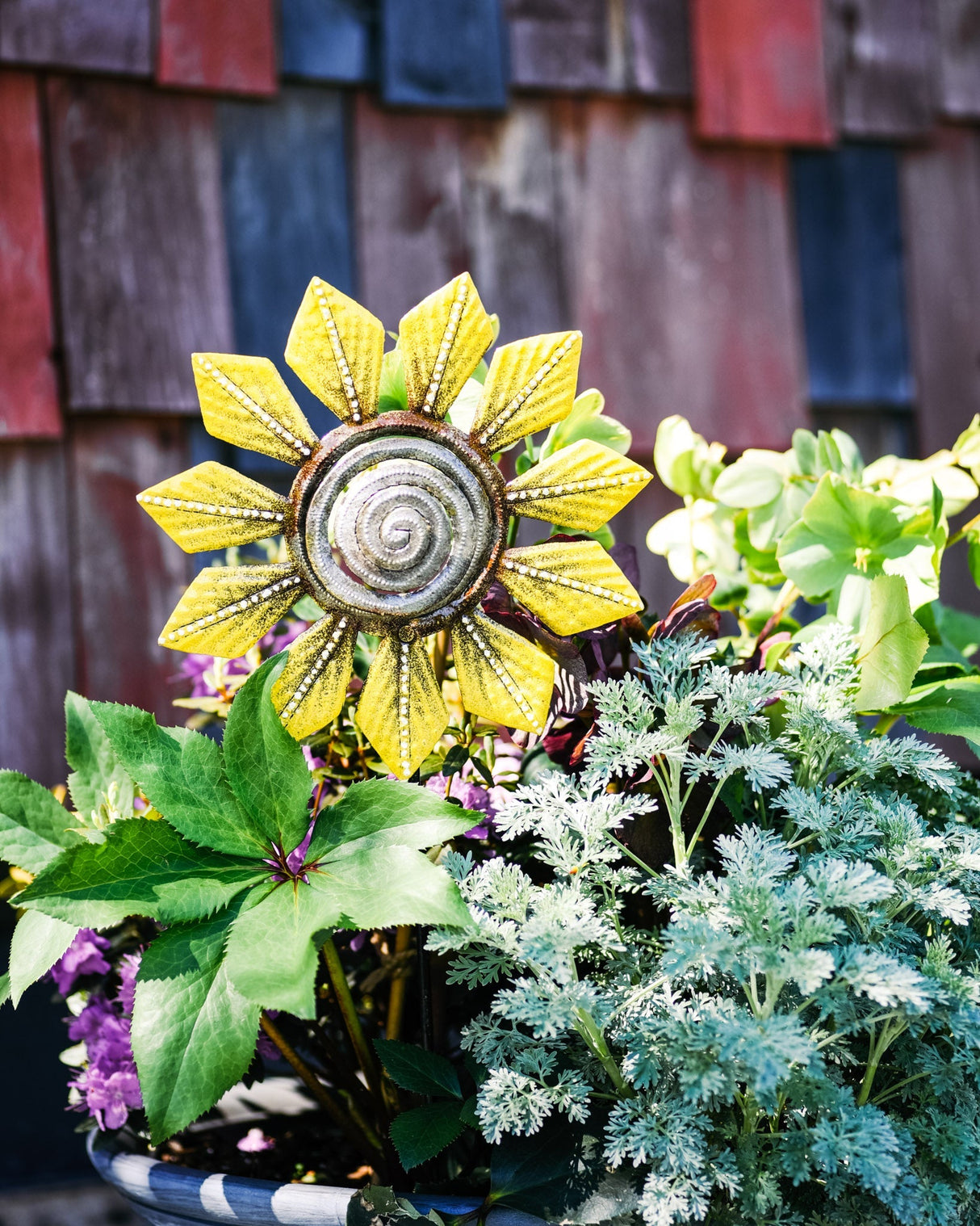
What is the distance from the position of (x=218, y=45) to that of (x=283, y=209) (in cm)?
17

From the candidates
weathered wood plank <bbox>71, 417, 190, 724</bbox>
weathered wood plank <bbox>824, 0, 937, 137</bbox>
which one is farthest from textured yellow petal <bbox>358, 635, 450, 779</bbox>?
weathered wood plank <bbox>824, 0, 937, 137</bbox>

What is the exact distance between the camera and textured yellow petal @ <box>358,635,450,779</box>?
0.53 metres

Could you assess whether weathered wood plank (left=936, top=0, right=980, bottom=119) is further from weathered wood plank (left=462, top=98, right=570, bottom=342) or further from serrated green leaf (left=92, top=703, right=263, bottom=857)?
serrated green leaf (left=92, top=703, right=263, bottom=857)

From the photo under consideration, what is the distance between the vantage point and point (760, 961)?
415 mm

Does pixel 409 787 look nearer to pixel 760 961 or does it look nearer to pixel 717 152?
pixel 760 961

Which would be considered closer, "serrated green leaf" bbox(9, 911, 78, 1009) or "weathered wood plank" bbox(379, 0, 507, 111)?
"serrated green leaf" bbox(9, 911, 78, 1009)

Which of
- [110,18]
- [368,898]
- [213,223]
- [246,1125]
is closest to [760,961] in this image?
[368,898]

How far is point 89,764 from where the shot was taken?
598mm

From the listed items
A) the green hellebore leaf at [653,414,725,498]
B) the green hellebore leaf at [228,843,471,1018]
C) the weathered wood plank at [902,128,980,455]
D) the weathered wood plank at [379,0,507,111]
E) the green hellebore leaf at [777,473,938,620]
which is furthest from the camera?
the weathered wood plank at [902,128,980,455]

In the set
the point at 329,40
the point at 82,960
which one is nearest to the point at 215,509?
the point at 82,960

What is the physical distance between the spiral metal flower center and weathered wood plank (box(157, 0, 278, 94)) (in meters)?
0.82

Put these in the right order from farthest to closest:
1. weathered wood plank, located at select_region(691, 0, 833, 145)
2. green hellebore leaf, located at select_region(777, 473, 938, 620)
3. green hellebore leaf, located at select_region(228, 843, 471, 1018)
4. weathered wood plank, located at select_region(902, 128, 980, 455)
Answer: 1. weathered wood plank, located at select_region(902, 128, 980, 455)
2. weathered wood plank, located at select_region(691, 0, 833, 145)
3. green hellebore leaf, located at select_region(777, 473, 938, 620)
4. green hellebore leaf, located at select_region(228, 843, 471, 1018)

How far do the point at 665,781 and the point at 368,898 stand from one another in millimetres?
174

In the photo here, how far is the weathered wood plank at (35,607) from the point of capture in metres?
1.10
